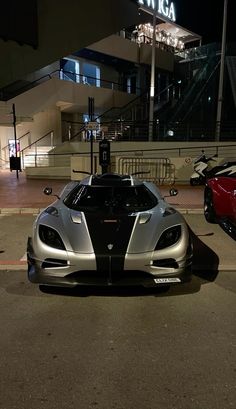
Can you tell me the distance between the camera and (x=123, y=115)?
1035 inches

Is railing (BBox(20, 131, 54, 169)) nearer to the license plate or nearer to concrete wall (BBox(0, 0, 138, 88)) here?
concrete wall (BBox(0, 0, 138, 88))

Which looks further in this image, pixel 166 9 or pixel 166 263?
pixel 166 9

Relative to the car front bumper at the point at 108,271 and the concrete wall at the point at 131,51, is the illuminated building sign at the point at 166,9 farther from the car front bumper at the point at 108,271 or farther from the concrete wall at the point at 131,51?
the car front bumper at the point at 108,271

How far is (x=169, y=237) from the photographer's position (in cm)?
449

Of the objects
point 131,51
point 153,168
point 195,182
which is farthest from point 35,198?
point 131,51

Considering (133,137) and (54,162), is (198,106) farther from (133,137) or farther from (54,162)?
(54,162)

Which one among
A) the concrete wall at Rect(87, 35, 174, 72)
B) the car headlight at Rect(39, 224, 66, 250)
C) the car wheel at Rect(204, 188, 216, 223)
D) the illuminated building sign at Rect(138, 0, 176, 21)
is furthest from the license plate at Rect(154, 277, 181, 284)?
the illuminated building sign at Rect(138, 0, 176, 21)

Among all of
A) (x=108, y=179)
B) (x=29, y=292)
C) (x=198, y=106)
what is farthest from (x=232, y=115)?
(x=29, y=292)

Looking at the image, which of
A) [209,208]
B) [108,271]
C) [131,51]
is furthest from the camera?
[131,51]

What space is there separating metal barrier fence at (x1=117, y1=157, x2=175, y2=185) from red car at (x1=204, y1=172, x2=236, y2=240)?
21.5 feet

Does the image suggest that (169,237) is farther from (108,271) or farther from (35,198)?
(35,198)

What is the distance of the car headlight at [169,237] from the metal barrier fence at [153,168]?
35.7 feet

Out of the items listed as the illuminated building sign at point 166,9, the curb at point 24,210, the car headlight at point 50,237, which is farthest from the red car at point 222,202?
the illuminated building sign at point 166,9

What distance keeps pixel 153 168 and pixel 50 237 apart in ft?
38.0
